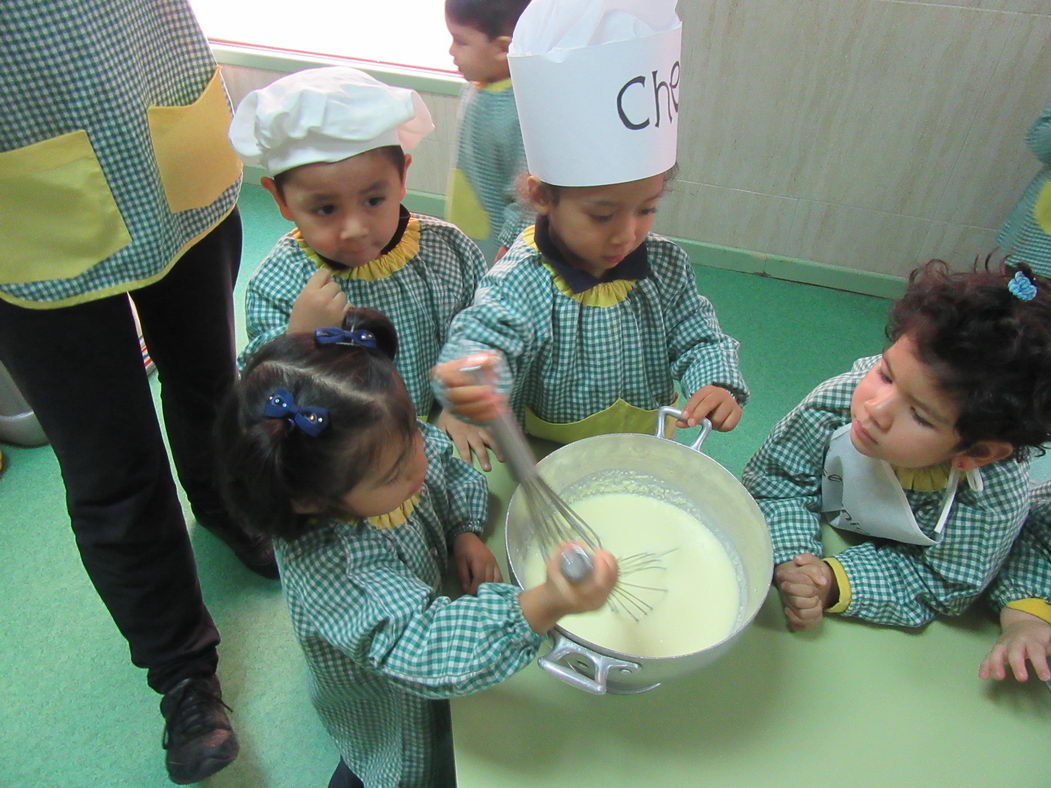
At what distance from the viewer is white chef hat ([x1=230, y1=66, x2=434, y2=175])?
82 centimetres

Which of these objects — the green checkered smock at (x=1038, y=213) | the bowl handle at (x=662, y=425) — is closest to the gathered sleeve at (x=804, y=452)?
the bowl handle at (x=662, y=425)

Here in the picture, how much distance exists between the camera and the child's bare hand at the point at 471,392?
0.61 meters

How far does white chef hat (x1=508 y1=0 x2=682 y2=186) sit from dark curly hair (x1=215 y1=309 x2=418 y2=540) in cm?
33

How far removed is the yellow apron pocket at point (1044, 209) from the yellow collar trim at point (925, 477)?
1226mm

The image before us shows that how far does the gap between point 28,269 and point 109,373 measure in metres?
0.15

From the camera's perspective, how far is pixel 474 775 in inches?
23.6

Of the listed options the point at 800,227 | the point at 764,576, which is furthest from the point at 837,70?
the point at 764,576

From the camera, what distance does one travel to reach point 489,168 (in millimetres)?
1353

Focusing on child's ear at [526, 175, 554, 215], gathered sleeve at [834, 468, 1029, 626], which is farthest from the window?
gathered sleeve at [834, 468, 1029, 626]

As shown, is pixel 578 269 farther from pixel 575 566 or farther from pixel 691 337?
pixel 575 566

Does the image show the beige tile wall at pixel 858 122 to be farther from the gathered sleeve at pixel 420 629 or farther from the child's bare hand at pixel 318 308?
the gathered sleeve at pixel 420 629

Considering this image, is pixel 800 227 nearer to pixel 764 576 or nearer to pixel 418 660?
pixel 764 576

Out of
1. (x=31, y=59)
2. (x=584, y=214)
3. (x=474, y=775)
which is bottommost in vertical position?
(x=474, y=775)

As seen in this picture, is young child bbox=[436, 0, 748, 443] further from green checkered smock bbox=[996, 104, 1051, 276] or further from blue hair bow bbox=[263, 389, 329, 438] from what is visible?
green checkered smock bbox=[996, 104, 1051, 276]
